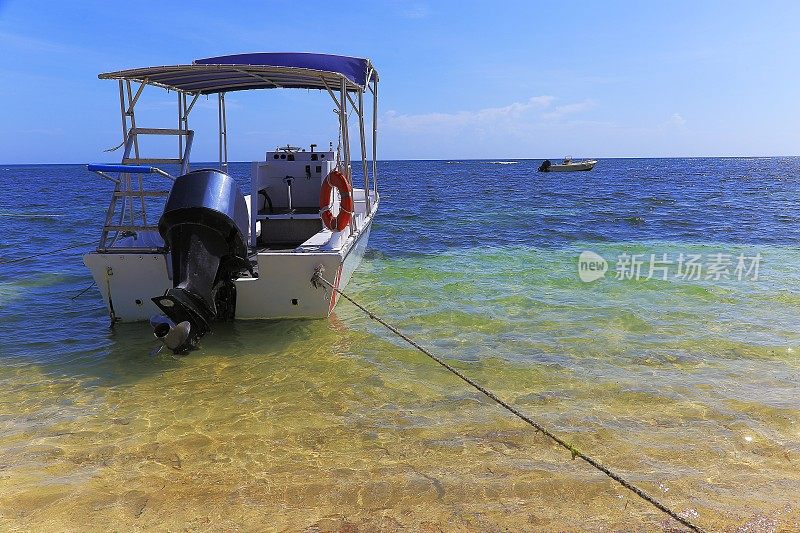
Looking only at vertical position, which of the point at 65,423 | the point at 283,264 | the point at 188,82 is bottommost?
the point at 65,423

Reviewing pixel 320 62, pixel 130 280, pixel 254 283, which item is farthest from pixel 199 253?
pixel 320 62

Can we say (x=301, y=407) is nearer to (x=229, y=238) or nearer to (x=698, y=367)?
(x=229, y=238)

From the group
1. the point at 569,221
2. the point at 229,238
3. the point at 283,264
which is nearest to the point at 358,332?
the point at 283,264

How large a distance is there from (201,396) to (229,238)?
2080mm

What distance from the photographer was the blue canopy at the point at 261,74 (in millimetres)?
7271

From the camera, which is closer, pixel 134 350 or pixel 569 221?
pixel 134 350

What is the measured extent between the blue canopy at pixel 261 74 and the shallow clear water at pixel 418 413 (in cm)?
338

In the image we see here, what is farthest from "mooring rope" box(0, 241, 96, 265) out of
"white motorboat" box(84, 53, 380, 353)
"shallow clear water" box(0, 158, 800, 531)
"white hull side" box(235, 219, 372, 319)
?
"white hull side" box(235, 219, 372, 319)

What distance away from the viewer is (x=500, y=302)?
30.0 ft

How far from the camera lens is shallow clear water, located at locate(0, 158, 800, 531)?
12.3ft

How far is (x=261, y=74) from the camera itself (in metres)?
8.11

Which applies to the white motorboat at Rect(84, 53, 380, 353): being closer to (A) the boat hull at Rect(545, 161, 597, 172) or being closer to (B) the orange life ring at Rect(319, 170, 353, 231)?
(B) the orange life ring at Rect(319, 170, 353, 231)

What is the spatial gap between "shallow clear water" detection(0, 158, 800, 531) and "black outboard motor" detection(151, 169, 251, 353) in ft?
1.75

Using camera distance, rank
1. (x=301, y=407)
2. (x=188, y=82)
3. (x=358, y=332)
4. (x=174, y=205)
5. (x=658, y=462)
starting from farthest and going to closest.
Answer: (x=188, y=82) < (x=358, y=332) < (x=174, y=205) < (x=301, y=407) < (x=658, y=462)
